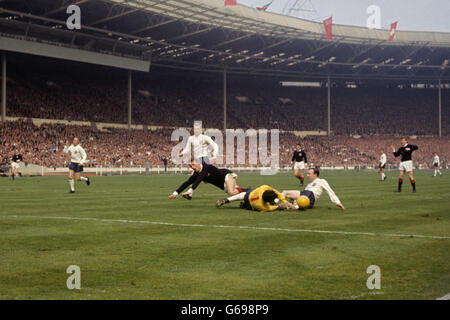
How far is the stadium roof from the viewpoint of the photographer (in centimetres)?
5859

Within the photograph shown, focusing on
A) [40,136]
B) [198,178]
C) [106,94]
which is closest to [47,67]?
[106,94]

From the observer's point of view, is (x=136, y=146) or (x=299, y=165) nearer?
(x=299, y=165)

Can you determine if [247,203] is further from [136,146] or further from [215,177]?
[136,146]

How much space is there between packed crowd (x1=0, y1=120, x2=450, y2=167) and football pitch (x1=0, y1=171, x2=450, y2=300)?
1634 inches

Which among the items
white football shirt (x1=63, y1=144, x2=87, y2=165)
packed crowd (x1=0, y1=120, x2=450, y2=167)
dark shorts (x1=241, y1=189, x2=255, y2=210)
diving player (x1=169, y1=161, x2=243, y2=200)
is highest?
packed crowd (x1=0, y1=120, x2=450, y2=167)

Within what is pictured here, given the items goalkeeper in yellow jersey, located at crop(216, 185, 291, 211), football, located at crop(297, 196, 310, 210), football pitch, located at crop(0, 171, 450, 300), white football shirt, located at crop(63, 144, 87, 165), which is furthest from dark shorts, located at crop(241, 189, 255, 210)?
white football shirt, located at crop(63, 144, 87, 165)

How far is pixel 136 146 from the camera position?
6706cm

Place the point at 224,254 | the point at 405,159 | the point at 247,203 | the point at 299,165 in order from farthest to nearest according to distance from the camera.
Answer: the point at 299,165, the point at 405,159, the point at 247,203, the point at 224,254

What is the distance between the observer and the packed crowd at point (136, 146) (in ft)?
183

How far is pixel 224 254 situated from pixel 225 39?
65.8 metres

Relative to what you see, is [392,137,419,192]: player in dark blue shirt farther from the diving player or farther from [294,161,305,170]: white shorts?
the diving player

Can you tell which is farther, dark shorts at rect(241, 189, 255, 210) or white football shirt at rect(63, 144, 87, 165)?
white football shirt at rect(63, 144, 87, 165)

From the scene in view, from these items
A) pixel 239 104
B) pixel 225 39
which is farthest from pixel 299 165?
pixel 239 104

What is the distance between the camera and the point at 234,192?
54.4ft
